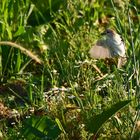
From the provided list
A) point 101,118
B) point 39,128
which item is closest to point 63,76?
point 39,128

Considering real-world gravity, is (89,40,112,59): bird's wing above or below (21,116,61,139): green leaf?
above

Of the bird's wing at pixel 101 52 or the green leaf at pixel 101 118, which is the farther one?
the bird's wing at pixel 101 52

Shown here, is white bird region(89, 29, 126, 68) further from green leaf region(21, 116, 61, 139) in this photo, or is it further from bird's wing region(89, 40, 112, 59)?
green leaf region(21, 116, 61, 139)

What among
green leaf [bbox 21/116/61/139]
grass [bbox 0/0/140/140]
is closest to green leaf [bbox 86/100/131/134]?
grass [bbox 0/0/140/140]

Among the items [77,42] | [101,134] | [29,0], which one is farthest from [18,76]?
[101,134]

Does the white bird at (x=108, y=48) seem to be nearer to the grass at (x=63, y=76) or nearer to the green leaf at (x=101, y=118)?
the grass at (x=63, y=76)

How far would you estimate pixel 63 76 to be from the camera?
2.79 meters

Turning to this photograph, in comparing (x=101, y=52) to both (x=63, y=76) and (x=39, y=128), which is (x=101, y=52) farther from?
(x=63, y=76)

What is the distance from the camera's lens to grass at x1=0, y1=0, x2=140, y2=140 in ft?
7.34

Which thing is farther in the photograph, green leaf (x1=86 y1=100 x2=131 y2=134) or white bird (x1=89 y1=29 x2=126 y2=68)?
white bird (x1=89 y1=29 x2=126 y2=68)

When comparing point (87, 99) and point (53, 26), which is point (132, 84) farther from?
point (53, 26)

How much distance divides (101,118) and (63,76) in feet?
2.31

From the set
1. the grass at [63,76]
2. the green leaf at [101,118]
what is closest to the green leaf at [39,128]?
the grass at [63,76]

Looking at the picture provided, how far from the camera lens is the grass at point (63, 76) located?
2.24m
